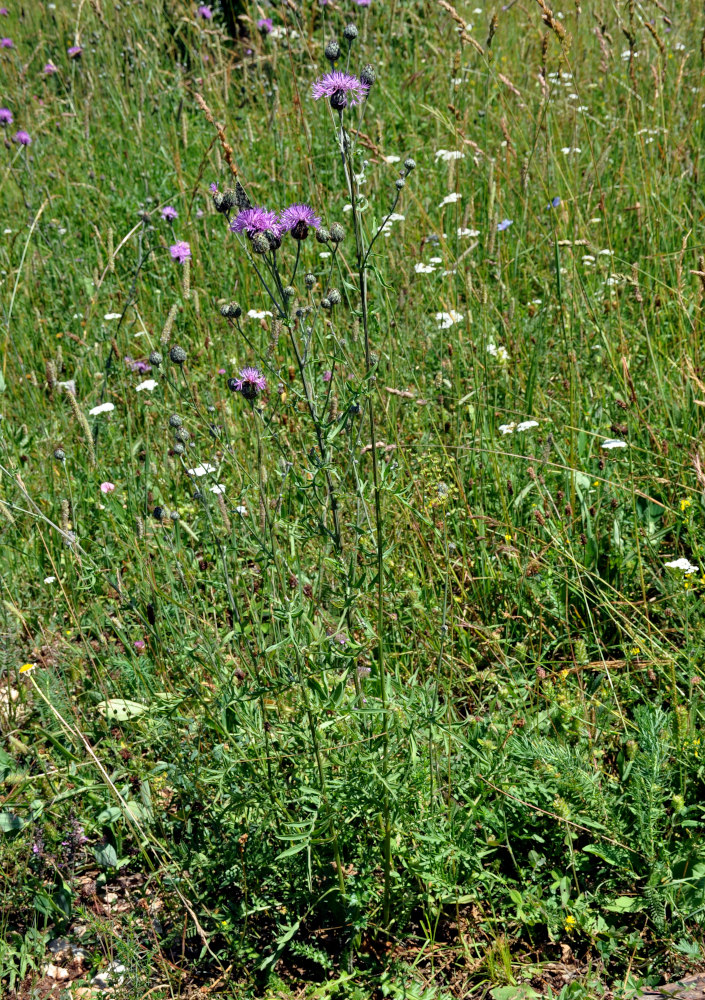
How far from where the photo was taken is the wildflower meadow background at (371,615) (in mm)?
1600

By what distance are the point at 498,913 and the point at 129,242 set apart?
3.31 metres

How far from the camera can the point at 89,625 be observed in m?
2.34

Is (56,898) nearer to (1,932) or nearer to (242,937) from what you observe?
(1,932)

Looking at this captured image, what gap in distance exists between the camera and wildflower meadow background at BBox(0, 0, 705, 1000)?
1.60m

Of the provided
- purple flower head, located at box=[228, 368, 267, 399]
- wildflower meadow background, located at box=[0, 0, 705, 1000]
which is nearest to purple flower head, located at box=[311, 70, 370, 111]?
wildflower meadow background, located at box=[0, 0, 705, 1000]

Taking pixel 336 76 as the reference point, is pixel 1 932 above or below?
below

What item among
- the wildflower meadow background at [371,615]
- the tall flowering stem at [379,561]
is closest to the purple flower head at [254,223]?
the wildflower meadow background at [371,615]

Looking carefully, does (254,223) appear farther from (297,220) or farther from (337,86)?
(337,86)

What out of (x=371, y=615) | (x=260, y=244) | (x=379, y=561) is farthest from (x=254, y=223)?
(x=371, y=615)

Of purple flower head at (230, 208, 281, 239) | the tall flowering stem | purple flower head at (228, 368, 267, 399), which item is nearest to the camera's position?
the tall flowering stem

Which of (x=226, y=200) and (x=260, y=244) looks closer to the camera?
(x=260, y=244)

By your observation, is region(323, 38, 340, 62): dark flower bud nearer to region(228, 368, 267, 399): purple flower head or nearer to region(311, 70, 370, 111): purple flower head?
region(311, 70, 370, 111): purple flower head

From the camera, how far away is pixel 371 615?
7.02 feet

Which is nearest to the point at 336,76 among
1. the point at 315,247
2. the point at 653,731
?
the point at 653,731
